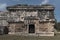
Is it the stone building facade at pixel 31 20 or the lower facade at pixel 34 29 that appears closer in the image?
the lower facade at pixel 34 29

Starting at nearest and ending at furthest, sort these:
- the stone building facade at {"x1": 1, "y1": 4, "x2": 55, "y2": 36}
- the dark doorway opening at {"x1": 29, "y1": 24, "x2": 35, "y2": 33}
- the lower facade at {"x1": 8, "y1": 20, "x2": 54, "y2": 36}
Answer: the lower facade at {"x1": 8, "y1": 20, "x2": 54, "y2": 36} < the stone building facade at {"x1": 1, "y1": 4, "x2": 55, "y2": 36} < the dark doorway opening at {"x1": 29, "y1": 24, "x2": 35, "y2": 33}

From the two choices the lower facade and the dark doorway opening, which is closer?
the lower facade

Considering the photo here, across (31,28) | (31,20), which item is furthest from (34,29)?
(31,20)

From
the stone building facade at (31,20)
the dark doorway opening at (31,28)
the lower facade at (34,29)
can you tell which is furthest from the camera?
the dark doorway opening at (31,28)

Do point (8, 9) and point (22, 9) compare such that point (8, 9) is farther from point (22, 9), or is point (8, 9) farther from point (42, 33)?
point (42, 33)

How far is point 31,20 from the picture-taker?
32625 mm

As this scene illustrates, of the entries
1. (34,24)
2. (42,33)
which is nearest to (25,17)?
(34,24)

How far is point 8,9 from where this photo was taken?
36031mm

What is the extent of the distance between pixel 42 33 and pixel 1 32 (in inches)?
254

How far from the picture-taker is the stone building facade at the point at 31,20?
3184 centimetres

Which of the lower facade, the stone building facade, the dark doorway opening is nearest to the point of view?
the lower facade

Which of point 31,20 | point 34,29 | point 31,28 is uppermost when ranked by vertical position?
point 31,20

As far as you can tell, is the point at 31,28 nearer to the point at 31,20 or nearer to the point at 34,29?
the point at 34,29

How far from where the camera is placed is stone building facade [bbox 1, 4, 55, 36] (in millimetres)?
31844
